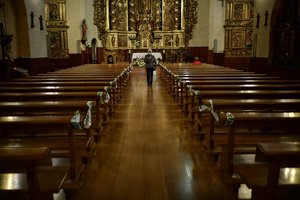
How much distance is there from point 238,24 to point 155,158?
1507cm

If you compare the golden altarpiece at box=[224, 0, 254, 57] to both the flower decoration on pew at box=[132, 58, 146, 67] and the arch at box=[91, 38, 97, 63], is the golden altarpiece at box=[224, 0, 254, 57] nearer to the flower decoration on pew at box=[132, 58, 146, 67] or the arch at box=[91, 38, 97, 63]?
the flower decoration on pew at box=[132, 58, 146, 67]

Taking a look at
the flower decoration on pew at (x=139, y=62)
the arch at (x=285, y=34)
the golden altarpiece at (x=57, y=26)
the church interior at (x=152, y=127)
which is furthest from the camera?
the flower decoration on pew at (x=139, y=62)

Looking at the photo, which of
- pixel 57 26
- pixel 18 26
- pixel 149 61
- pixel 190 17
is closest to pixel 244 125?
pixel 149 61

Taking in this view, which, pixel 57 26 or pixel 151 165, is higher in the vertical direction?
pixel 57 26

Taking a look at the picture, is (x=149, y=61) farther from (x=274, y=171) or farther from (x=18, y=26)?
(x=274, y=171)

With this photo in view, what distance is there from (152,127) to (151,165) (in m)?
1.84

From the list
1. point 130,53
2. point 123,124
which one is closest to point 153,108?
point 123,124

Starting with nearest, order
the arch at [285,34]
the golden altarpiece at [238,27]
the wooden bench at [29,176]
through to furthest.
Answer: the wooden bench at [29,176] → the arch at [285,34] → the golden altarpiece at [238,27]

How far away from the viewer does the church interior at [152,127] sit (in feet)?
7.54

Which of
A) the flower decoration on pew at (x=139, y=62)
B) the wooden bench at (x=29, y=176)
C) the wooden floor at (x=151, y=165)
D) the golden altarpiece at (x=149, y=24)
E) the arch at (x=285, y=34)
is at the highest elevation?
the golden altarpiece at (x=149, y=24)

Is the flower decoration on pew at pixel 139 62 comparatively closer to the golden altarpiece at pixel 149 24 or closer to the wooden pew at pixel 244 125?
the golden altarpiece at pixel 149 24

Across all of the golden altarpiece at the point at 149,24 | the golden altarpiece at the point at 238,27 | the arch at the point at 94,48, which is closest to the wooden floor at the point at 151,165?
the golden altarpiece at the point at 238,27

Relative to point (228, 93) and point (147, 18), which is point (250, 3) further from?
point (228, 93)

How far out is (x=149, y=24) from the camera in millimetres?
20656
